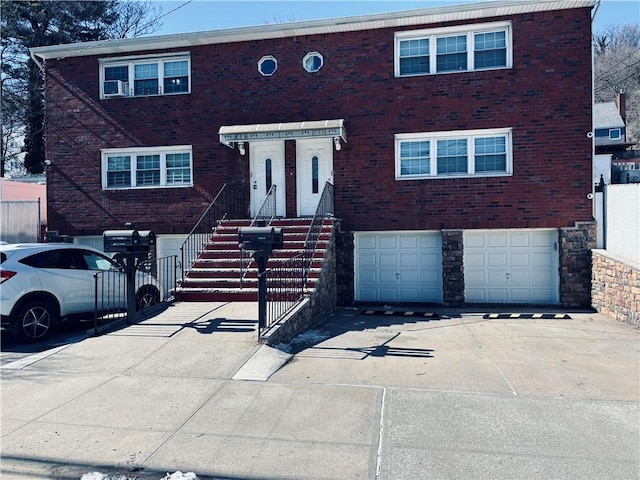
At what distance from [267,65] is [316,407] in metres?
10.3

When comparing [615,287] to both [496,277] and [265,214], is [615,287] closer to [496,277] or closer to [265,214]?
[496,277]

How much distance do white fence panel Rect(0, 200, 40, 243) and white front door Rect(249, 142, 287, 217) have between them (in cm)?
775

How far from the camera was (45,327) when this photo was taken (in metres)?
7.41

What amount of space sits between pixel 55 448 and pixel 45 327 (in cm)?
411

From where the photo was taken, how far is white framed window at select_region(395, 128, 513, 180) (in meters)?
11.8

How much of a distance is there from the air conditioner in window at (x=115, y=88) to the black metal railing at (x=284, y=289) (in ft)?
25.3

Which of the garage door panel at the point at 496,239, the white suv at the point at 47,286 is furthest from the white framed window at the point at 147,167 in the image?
the garage door panel at the point at 496,239

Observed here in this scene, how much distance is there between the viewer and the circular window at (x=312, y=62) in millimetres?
12469

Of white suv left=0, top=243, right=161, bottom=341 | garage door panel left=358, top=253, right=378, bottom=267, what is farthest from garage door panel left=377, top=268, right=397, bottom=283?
white suv left=0, top=243, right=161, bottom=341

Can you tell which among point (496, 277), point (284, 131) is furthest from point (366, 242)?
point (284, 131)

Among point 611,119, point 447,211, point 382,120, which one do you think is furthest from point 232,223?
point 611,119

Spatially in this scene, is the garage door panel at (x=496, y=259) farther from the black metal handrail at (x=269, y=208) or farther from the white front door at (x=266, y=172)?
the black metal handrail at (x=269, y=208)

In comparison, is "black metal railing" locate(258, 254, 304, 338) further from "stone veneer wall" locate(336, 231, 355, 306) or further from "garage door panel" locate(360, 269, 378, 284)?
"garage door panel" locate(360, 269, 378, 284)

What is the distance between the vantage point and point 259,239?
7.07 metres
